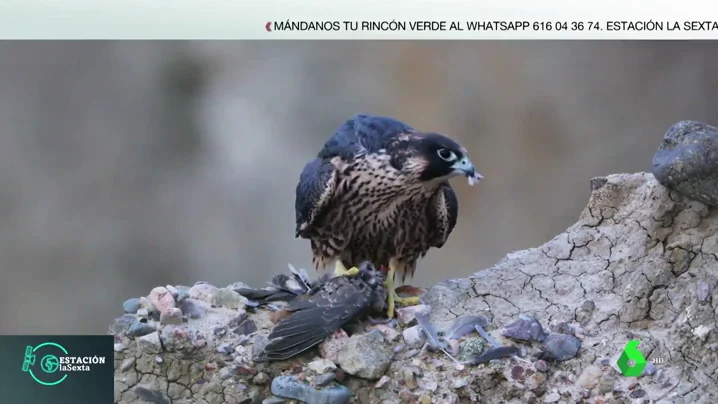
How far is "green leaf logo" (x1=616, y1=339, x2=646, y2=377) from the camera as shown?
64.7 inches

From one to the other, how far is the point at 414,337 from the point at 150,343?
0.60 meters

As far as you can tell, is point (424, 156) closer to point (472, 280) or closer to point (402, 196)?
point (402, 196)

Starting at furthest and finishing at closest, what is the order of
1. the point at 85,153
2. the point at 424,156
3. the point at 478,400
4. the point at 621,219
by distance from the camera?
the point at 85,153 < the point at 621,219 < the point at 424,156 < the point at 478,400

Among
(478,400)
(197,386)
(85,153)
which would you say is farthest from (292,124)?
(478,400)

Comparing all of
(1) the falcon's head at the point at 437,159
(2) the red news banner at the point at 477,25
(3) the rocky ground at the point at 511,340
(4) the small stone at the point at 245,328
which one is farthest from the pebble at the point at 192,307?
(2) the red news banner at the point at 477,25

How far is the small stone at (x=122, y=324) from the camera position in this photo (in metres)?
1.76

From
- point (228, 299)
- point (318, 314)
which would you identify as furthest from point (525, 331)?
point (228, 299)

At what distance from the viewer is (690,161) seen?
1.67 meters

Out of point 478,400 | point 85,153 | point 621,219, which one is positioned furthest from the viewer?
point 85,153

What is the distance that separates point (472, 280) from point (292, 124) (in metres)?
0.64

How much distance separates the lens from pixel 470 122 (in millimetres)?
2049

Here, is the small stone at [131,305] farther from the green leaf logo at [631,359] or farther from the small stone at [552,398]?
the green leaf logo at [631,359]

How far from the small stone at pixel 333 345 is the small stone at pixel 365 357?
1 centimetres

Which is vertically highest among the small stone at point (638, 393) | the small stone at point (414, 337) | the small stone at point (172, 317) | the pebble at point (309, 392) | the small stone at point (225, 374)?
the small stone at point (172, 317)
